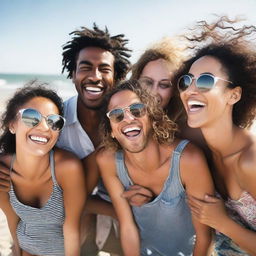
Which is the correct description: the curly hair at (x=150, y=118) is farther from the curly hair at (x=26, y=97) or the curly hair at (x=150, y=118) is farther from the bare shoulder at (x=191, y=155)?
the curly hair at (x=26, y=97)

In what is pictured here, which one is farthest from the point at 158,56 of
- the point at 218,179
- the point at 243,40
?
the point at 218,179

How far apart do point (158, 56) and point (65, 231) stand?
7.91 feet

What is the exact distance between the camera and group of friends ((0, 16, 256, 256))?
3.34 meters

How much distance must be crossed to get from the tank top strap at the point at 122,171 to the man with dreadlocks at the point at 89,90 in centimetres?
85

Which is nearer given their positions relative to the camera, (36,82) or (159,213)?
(159,213)

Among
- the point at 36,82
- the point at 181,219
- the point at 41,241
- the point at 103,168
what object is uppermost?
the point at 36,82

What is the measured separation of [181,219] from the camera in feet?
12.2

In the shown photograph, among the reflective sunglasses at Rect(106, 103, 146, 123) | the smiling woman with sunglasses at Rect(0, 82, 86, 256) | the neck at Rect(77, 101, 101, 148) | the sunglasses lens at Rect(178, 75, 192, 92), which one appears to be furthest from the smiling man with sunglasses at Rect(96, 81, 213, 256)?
the neck at Rect(77, 101, 101, 148)

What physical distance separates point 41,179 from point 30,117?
74 centimetres

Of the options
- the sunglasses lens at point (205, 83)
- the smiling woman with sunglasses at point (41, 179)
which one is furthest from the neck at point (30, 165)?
the sunglasses lens at point (205, 83)

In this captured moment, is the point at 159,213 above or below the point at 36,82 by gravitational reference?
below

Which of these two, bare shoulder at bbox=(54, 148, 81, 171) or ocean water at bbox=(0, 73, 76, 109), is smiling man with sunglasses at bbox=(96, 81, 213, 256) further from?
ocean water at bbox=(0, 73, 76, 109)

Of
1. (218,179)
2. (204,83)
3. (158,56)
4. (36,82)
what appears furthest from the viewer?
(158,56)

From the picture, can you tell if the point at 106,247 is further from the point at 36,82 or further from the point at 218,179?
the point at 36,82
